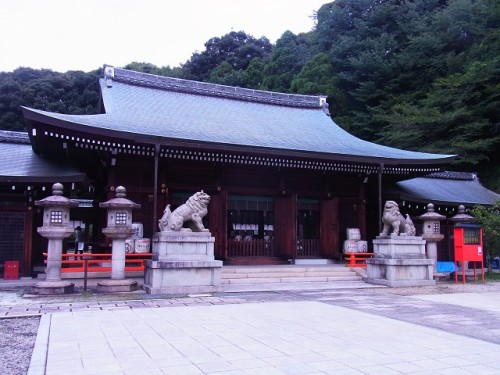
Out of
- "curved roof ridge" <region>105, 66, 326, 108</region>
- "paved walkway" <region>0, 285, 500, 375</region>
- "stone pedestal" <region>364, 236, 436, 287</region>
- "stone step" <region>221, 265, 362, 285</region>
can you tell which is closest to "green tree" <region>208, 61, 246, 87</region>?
"curved roof ridge" <region>105, 66, 326, 108</region>

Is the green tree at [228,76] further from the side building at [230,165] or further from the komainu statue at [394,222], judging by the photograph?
the komainu statue at [394,222]

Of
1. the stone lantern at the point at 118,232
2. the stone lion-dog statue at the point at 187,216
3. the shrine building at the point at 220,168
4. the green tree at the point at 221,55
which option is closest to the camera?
the stone lantern at the point at 118,232

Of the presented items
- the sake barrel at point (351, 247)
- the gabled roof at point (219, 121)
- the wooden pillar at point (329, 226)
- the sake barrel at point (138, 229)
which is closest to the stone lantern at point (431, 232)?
the gabled roof at point (219, 121)

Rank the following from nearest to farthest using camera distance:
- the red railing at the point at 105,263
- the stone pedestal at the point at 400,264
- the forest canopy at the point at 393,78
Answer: the red railing at the point at 105,263 → the stone pedestal at the point at 400,264 → the forest canopy at the point at 393,78

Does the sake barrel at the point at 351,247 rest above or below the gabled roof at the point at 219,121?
below

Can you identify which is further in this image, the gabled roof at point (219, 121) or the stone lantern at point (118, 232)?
the gabled roof at point (219, 121)

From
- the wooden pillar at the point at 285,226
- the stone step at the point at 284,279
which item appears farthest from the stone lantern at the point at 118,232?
the wooden pillar at the point at 285,226

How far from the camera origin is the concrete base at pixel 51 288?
10180 millimetres

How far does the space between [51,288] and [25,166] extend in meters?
5.18

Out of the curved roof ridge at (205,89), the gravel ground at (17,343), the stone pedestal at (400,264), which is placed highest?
the curved roof ridge at (205,89)

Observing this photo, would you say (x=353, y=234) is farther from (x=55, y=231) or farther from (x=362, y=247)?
(x=55, y=231)

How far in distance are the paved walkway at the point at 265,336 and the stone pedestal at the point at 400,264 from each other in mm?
3083

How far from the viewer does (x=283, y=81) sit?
3872 cm

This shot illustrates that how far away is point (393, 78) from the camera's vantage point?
3203 centimetres
